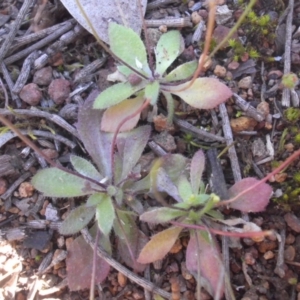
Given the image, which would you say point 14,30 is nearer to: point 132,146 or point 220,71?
point 132,146

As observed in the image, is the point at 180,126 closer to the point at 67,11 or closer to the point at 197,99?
the point at 197,99

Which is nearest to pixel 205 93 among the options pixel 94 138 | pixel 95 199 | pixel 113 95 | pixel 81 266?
pixel 113 95

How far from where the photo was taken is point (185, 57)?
6.56 feet

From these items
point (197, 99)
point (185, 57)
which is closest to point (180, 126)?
point (197, 99)

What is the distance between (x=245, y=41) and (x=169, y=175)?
0.66 m

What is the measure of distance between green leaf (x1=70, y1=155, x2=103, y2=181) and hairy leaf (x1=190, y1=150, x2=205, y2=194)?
1.18ft

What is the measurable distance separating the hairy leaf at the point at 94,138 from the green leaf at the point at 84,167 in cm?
4

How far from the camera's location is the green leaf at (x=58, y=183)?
70.4 inches

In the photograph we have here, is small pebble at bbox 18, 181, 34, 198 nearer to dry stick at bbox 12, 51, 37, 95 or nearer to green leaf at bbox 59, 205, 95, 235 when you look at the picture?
green leaf at bbox 59, 205, 95, 235

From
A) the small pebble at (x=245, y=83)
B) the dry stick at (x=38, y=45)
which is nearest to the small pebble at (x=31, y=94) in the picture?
the dry stick at (x=38, y=45)

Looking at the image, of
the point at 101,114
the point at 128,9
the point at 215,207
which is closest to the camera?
the point at 215,207

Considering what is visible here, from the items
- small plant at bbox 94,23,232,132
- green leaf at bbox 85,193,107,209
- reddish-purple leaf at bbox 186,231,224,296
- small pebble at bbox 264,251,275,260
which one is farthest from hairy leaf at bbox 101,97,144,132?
small pebble at bbox 264,251,275,260

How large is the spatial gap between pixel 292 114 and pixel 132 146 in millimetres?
628

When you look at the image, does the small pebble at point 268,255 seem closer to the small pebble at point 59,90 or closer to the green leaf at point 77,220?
the green leaf at point 77,220
